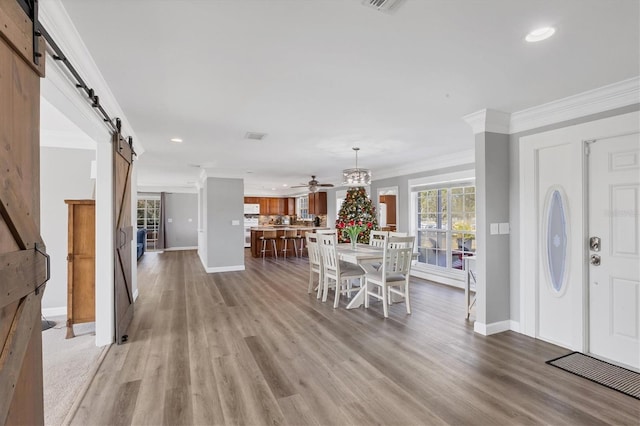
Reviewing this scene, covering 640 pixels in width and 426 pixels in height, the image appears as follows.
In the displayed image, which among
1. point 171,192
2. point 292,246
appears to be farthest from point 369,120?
point 171,192

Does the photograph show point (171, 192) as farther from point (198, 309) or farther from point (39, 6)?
point (39, 6)

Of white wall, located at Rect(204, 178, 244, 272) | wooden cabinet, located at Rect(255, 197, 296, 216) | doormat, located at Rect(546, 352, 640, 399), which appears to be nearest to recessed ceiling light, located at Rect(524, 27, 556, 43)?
doormat, located at Rect(546, 352, 640, 399)

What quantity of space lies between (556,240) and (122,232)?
177 inches

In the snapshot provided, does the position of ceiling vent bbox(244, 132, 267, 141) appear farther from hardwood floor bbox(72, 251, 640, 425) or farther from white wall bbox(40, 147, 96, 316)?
hardwood floor bbox(72, 251, 640, 425)

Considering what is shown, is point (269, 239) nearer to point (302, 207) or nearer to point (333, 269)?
point (302, 207)

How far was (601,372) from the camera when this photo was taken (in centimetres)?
257

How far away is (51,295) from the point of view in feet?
13.1

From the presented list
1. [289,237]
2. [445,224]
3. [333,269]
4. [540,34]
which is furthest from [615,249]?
[289,237]

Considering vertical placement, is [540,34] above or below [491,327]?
above

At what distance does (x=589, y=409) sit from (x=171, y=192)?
1163 cm

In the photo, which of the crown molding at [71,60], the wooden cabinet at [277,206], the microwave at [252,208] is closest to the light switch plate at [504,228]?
the crown molding at [71,60]

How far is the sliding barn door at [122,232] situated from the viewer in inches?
123

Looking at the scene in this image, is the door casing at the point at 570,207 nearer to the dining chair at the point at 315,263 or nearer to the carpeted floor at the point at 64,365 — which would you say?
the dining chair at the point at 315,263

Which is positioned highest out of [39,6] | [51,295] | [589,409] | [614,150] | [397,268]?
[39,6]
